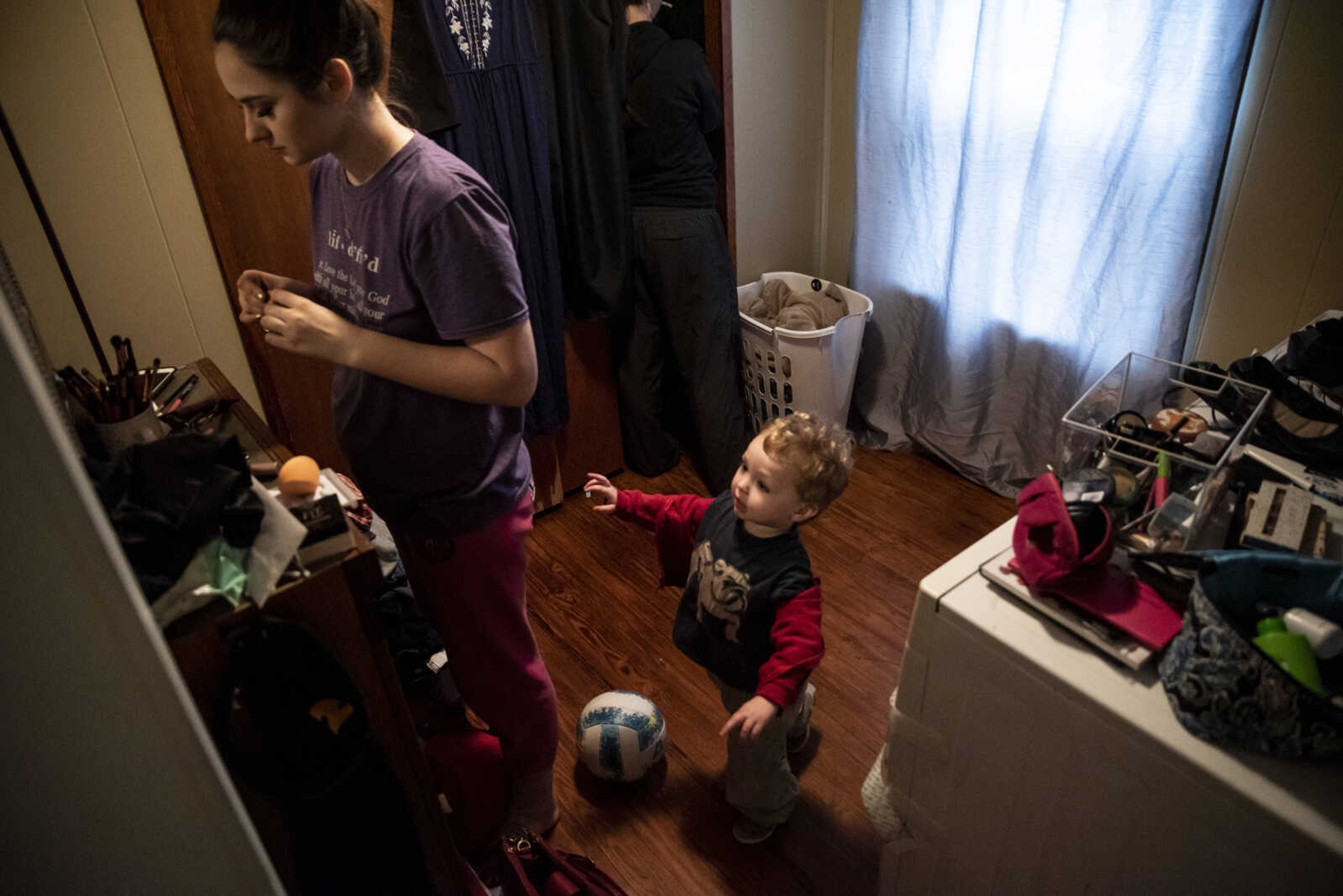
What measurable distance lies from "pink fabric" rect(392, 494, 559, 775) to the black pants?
128cm

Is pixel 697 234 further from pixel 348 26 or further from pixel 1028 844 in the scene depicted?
pixel 1028 844

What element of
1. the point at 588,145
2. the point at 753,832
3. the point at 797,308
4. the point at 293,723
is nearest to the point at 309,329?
the point at 293,723

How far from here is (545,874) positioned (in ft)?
4.62

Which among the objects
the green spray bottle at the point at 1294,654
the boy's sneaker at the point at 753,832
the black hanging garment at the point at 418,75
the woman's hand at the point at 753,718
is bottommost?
the boy's sneaker at the point at 753,832

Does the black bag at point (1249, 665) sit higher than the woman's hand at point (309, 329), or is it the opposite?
the woman's hand at point (309, 329)

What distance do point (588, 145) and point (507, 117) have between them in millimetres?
271

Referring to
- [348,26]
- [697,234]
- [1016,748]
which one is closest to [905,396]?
[697,234]

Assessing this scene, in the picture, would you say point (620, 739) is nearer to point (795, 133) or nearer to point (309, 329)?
point (309, 329)

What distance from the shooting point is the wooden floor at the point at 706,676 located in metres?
1.58

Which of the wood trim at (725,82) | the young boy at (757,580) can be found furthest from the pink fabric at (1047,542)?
the wood trim at (725,82)

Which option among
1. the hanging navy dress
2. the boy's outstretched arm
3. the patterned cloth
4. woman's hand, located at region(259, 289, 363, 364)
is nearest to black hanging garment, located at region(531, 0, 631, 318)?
the hanging navy dress

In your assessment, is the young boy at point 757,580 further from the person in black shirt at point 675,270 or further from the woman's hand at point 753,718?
the person in black shirt at point 675,270

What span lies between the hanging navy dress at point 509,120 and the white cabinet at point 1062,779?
1153 millimetres

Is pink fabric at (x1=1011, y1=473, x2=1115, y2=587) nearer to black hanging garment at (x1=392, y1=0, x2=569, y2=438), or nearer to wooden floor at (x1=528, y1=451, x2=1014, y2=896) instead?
wooden floor at (x1=528, y1=451, x2=1014, y2=896)
